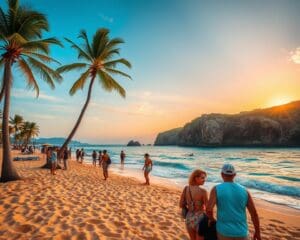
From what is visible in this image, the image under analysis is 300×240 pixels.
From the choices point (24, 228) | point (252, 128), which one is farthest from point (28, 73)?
point (252, 128)

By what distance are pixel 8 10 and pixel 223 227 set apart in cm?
1276

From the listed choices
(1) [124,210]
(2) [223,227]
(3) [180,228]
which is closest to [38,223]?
(1) [124,210]

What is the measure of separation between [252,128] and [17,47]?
315ft

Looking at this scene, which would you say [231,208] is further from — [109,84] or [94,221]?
[109,84]

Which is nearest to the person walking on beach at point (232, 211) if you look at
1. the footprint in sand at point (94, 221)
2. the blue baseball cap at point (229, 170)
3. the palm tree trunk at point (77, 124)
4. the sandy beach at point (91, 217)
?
the blue baseball cap at point (229, 170)

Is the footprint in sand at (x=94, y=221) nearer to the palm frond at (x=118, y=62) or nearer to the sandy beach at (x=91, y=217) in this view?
the sandy beach at (x=91, y=217)

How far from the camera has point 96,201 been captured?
7332mm

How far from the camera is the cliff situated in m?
84.8

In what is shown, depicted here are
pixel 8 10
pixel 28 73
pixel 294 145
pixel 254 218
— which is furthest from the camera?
pixel 294 145

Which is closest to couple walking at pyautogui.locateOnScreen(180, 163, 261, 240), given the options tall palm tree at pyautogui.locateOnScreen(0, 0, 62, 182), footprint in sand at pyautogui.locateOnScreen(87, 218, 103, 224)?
footprint in sand at pyautogui.locateOnScreen(87, 218, 103, 224)

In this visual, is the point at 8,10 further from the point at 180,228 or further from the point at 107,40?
the point at 180,228

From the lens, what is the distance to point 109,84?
18.4m

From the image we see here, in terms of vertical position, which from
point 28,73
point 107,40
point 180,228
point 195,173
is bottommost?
point 180,228

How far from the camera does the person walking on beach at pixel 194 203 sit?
3150 millimetres
